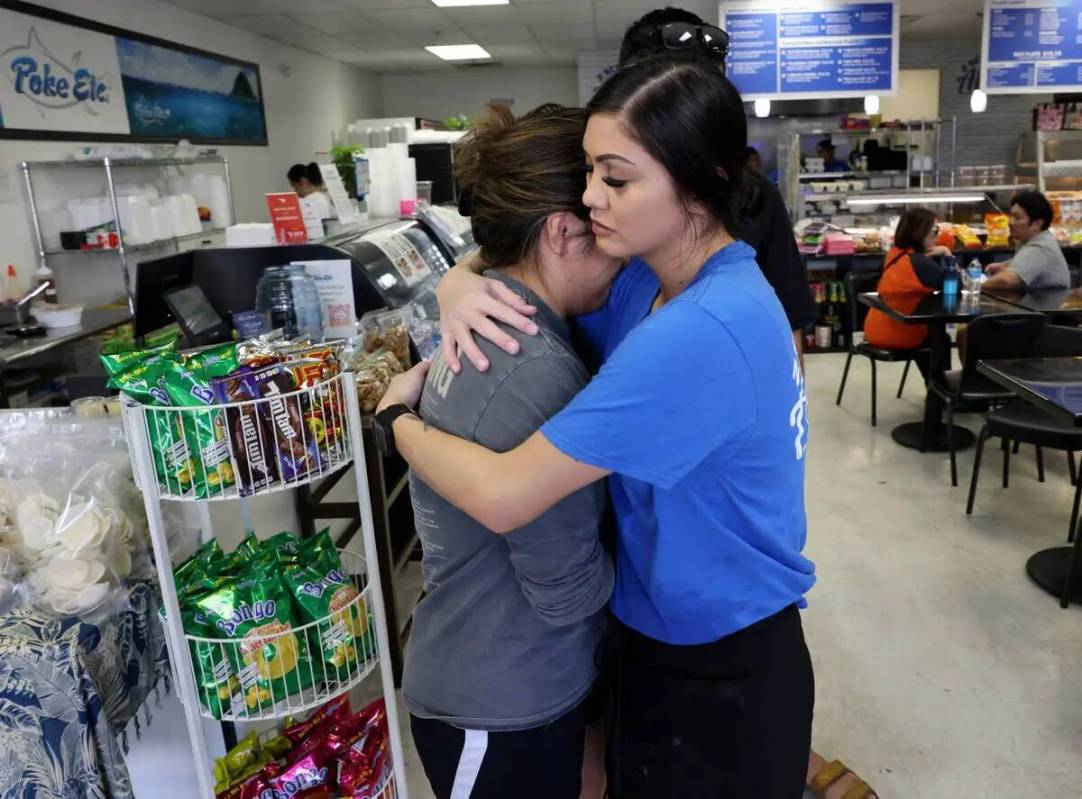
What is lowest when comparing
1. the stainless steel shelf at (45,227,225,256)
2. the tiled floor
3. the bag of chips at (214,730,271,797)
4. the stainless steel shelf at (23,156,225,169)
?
the tiled floor

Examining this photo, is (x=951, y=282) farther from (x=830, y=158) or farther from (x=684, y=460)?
(x=684, y=460)

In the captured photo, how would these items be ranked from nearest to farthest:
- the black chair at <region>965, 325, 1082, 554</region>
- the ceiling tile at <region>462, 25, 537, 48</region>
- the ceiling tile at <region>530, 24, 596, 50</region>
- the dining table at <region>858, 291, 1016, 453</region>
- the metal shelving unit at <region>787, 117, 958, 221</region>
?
the black chair at <region>965, 325, 1082, 554</region> → the dining table at <region>858, 291, 1016, 453</region> → the metal shelving unit at <region>787, 117, 958, 221</region> → the ceiling tile at <region>462, 25, 537, 48</region> → the ceiling tile at <region>530, 24, 596, 50</region>

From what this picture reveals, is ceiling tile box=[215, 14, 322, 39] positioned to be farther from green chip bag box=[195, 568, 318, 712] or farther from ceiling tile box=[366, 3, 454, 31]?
green chip bag box=[195, 568, 318, 712]

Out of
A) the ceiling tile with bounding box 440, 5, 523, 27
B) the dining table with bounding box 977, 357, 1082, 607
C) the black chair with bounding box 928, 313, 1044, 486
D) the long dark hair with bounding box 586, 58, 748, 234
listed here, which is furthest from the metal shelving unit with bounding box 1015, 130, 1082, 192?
the long dark hair with bounding box 586, 58, 748, 234

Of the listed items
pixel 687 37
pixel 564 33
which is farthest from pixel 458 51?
pixel 687 37

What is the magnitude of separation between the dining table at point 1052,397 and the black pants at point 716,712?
2.05 meters

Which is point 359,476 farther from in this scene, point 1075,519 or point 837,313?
point 837,313

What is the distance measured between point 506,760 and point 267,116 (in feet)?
27.8

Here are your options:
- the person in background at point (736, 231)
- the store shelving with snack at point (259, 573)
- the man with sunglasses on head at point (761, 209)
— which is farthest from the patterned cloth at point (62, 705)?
the man with sunglasses on head at point (761, 209)

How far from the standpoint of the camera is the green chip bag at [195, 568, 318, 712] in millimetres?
1690

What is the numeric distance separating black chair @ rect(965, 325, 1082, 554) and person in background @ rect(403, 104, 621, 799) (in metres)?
3.00

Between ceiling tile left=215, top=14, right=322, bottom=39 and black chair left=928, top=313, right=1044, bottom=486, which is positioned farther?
ceiling tile left=215, top=14, right=322, bottom=39

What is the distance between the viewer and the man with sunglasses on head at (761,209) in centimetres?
161

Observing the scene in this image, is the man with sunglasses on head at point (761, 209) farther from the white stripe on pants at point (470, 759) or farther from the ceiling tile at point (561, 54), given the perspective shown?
the ceiling tile at point (561, 54)
